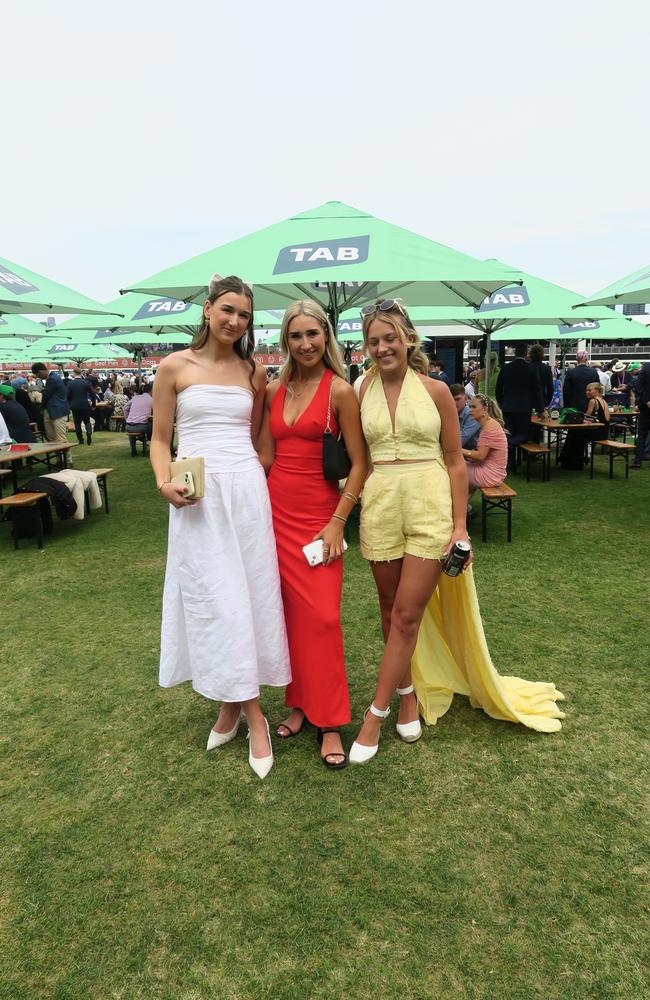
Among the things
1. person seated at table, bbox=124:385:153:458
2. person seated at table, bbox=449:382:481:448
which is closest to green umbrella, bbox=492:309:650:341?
person seated at table, bbox=449:382:481:448

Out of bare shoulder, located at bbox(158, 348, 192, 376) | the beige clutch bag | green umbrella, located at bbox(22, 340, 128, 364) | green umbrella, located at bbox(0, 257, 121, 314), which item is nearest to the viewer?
the beige clutch bag

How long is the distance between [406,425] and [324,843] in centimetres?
170

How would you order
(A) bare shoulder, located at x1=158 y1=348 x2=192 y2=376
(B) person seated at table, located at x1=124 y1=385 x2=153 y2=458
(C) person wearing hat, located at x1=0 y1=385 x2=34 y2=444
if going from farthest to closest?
(B) person seated at table, located at x1=124 y1=385 x2=153 y2=458 < (C) person wearing hat, located at x1=0 y1=385 x2=34 y2=444 < (A) bare shoulder, located at x1=158 y1=348 x2=192 y2=376

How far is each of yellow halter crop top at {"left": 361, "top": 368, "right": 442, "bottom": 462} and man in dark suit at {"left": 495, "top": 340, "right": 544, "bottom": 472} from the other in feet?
25.0

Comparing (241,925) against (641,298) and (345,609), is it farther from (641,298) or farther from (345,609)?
(641,298)

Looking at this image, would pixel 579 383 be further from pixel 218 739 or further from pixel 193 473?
pixel 193 473

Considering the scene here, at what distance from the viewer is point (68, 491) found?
7.30 meters

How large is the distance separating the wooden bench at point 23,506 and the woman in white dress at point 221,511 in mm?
4633

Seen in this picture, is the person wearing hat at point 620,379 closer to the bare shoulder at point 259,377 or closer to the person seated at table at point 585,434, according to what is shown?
the person seated at table at point 585,434

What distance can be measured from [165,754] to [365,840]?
1.11 meters

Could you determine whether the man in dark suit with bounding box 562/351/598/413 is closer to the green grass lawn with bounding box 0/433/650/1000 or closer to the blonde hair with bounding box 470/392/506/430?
the blonde hair with bounding box 470/392/506/430

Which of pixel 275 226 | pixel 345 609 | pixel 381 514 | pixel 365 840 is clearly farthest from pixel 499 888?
pixel 275 226

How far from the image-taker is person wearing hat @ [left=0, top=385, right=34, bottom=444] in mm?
9633

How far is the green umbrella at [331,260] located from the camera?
534cm
